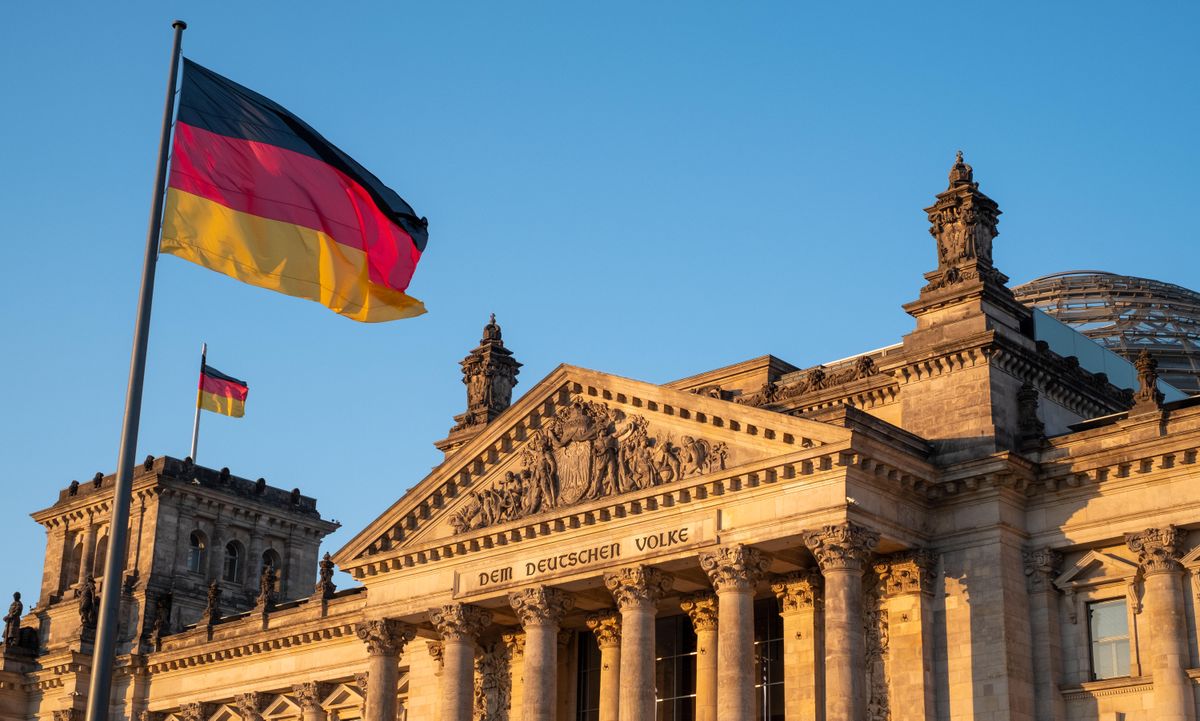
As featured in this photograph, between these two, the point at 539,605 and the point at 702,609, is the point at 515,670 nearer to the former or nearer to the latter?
the point at 539,605

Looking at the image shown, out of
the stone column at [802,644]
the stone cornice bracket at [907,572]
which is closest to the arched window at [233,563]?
the stone column at [802,644]

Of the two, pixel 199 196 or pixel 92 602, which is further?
pixel 92 602

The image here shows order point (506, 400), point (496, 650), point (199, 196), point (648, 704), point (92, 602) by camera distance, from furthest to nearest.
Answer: point (92, 602) < point (506, 400) < point (496, 650) < point (648, 704) < point (199, 196)

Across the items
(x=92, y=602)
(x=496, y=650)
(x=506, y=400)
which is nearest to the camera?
(x=496, y=650)

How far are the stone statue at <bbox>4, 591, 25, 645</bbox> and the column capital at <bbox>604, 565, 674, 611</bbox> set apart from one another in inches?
1431

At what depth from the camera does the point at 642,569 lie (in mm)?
42375

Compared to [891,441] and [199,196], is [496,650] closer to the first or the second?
[891,441]

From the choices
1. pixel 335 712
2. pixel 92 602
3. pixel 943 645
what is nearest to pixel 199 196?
pixel 943 645

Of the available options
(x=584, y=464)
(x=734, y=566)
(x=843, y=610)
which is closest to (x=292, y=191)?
(x=734, y=566)

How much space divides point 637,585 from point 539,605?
10.9ft

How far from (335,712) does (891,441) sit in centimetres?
2514

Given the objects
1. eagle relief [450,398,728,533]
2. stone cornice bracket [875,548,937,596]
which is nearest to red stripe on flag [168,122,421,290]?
eagle relief [450,398,728,533]

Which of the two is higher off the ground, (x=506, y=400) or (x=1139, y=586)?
(x=506, y=400)

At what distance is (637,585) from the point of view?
139 ft
